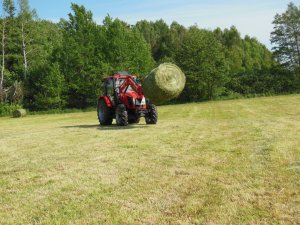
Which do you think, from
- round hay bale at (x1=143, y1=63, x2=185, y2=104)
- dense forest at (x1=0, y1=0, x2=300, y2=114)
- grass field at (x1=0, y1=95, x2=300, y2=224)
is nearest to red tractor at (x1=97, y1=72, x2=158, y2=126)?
round hay bale at (x1=143, y1=63, x2=185, y2=104)

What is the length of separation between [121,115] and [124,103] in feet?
2.41

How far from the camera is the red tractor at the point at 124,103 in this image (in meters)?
17.4

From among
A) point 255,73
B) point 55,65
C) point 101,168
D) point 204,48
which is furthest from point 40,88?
point 101,168

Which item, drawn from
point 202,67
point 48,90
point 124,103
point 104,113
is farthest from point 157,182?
point 202,67

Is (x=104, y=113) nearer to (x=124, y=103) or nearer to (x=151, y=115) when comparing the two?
(x=124, y=103)

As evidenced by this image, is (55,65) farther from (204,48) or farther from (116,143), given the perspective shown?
(116,143)

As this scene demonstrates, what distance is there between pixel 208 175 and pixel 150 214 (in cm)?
216

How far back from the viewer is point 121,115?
17.4 meters

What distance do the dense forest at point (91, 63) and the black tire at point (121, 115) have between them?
28116mm

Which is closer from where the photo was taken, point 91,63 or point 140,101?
point 140,101

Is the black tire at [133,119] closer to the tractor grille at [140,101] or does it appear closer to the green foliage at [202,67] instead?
the tractor grille at [140,101]

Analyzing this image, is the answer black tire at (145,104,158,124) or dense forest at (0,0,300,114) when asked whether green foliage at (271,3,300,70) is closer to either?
dense forest at (0,0,300,114)

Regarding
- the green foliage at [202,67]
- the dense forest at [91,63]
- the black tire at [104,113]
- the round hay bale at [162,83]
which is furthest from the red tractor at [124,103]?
the green foliage at [202,67]

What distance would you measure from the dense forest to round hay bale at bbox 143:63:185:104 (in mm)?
30200
